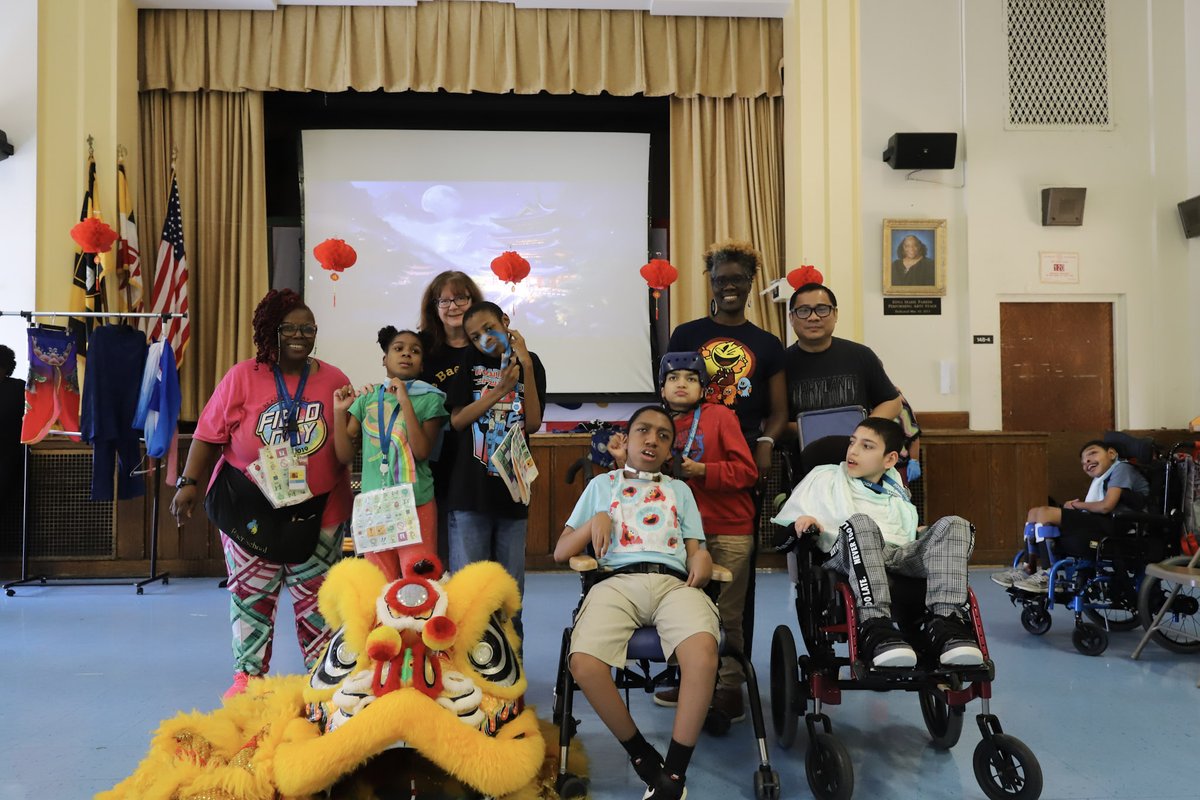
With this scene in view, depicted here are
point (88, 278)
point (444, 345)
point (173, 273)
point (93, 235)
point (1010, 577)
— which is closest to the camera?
point (444, 345)

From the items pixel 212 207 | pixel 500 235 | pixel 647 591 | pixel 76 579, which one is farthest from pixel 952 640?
pixel 212 207

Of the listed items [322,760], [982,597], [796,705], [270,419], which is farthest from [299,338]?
[982,597]

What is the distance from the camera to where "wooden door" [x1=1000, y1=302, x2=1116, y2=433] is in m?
7.00

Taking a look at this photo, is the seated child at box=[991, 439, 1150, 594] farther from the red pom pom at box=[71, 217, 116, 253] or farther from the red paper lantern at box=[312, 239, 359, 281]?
the red pom pom at box=[71, 217, 116, 253]

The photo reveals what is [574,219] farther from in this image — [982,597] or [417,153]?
[982,597]

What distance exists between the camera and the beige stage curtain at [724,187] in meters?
7.01

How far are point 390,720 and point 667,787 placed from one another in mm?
656

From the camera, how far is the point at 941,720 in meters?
2.54

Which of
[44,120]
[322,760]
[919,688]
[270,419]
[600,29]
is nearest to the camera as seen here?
[322,760]

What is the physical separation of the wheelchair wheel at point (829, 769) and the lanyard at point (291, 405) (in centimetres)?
172

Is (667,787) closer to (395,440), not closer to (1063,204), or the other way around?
(395,440)

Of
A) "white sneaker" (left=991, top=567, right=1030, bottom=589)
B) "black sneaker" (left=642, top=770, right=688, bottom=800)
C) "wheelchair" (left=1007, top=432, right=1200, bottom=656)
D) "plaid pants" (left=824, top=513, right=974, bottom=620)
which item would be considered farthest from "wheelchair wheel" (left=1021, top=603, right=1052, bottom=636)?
"black sneaker" (left=642, top=770, right=688, bottom=800)

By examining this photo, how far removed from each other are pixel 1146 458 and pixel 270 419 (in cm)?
435

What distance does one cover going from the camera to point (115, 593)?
5020 mm
